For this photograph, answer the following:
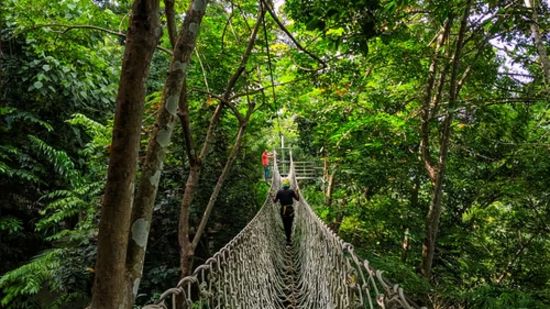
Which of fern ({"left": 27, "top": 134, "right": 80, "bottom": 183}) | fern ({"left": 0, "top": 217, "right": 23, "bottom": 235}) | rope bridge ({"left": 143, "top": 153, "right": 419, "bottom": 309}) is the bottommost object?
rope bridge ({"left": 143, "top": 153, "right": 419, "bottom": 309})

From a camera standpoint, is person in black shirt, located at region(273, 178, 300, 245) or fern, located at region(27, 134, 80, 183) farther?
person in black shirt, located at region(273, 178, 300, 245)

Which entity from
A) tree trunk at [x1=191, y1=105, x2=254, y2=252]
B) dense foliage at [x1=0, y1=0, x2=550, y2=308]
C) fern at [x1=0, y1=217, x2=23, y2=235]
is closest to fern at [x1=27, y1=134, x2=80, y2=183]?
dense foliage at [x1=0, y1=0, x2=550, y2=308]

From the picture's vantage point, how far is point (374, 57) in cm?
279

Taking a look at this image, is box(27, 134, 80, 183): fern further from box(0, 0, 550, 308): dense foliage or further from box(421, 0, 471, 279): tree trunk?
box(421, 0, 471, 279): tree trunk

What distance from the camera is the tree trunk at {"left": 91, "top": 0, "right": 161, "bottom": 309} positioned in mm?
651

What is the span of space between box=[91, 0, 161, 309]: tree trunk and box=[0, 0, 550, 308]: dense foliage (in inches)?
63.3

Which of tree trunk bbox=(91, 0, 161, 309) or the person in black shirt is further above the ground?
the person in black shirt

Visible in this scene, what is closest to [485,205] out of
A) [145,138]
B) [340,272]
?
[340,272]

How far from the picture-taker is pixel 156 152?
0.89 meters

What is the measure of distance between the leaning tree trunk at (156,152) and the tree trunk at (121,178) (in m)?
0.07

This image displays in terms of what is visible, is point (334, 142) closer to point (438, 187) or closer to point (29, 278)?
point (438, 187)

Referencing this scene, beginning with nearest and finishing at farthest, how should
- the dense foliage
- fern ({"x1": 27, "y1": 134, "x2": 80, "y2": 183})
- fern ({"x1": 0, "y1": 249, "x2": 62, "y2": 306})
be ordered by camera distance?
the dense foliage
fern ({"x1": 0, "y1": 249, "x2": 62, "y2": 306})
fern ({"x1": 27, "y1": 134, "x2": 80, "y2": 183})

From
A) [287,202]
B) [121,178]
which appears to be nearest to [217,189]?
[121,178]

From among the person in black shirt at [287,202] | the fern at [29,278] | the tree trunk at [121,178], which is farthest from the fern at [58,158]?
the tree trunk at [121,178]
